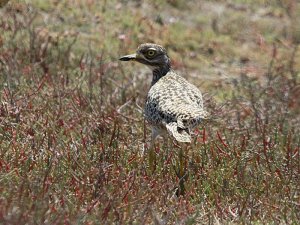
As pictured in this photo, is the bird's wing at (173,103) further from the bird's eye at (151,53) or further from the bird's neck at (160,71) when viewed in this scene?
the bird's eye at (151,53)

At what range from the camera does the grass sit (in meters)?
6.88

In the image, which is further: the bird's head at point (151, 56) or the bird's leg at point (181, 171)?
the bird's head at point (151, 56)

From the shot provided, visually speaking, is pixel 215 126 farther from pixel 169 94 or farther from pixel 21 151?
pixel 21 151

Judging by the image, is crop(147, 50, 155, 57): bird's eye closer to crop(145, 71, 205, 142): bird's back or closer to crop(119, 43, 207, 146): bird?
crop(119, 43, 207, 146): bird

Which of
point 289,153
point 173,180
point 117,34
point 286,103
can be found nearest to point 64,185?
point 173,180

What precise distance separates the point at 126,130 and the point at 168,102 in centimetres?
151

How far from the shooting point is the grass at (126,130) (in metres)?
6.88

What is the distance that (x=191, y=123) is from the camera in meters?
7.67

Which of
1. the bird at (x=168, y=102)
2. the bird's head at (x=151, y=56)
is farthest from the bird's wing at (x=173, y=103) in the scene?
the bird's head at (x=151, y=56)

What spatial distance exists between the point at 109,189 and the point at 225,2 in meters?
10.9

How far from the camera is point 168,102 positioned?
26.6 feet

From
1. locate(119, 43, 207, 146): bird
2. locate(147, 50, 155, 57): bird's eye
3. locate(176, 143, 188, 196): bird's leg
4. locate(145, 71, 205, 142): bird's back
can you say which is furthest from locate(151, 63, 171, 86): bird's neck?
locate(176, 143, 188, 196): bird's leg

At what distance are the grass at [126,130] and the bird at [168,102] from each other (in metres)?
0.34

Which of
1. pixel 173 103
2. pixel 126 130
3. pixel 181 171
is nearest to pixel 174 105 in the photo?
pixel 173 103
